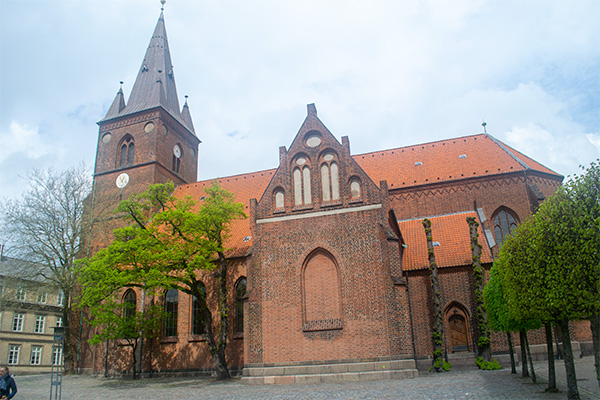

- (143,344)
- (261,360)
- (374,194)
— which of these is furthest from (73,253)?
(374,194)

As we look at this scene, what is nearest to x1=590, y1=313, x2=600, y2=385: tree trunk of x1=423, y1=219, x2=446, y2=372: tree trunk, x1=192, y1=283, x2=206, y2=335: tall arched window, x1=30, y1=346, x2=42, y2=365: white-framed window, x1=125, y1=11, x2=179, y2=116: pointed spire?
x1=423, y1=219, x2=446, y2=372: tree trunk

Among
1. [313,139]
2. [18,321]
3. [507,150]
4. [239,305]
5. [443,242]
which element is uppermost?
[507,150]

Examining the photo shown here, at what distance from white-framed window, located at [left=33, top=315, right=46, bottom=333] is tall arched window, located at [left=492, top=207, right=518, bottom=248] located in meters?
43.3

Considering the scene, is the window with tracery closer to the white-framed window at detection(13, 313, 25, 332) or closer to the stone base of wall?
the stone base of wall

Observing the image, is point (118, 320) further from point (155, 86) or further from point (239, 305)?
point (155, 86)

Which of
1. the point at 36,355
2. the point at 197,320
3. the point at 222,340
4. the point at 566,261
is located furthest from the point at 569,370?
the point at 36,355

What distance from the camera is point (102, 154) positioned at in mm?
36625

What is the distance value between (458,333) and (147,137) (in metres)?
25.3

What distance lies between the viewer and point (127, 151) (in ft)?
118

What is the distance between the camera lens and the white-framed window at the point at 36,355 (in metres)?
45.3

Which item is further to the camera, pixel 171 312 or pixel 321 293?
pixel 171 312

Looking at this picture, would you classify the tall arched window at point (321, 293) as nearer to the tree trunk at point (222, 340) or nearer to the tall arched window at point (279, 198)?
the tall arched window at point (279, 198)

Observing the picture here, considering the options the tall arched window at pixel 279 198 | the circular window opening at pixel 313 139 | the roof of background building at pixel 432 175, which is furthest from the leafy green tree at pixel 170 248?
the circular window opening at pixel 313 139

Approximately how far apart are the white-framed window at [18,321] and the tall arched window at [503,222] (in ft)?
140
